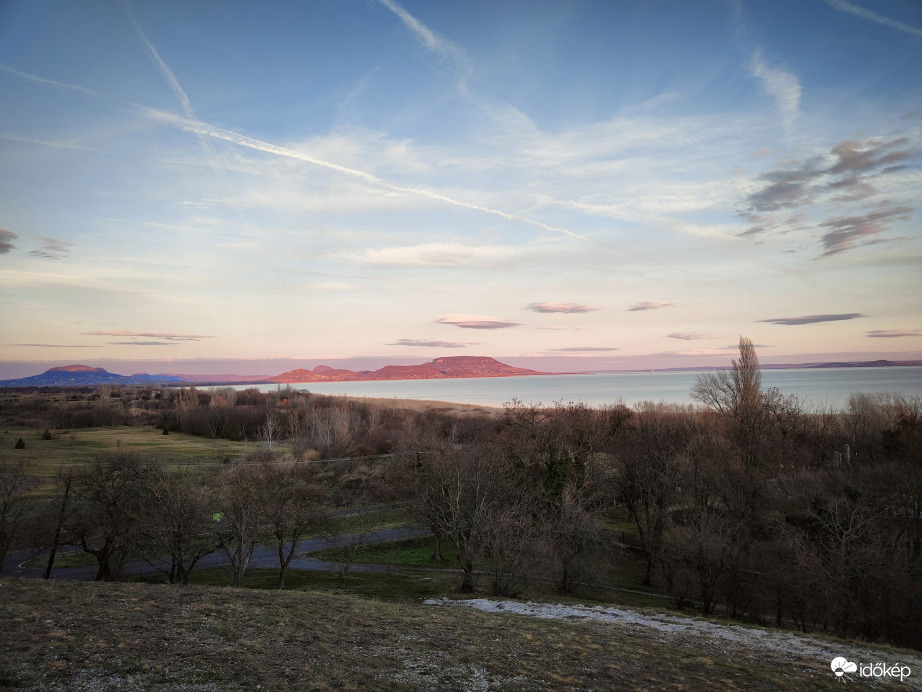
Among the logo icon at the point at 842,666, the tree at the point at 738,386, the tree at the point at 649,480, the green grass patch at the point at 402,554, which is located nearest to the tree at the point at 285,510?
the green grass patch at the point at 402,554

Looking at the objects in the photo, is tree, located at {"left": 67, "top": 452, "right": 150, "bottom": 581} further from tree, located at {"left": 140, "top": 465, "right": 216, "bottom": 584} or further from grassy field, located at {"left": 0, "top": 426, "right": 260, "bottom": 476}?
grassy field, located at {"left": 0, "top": 426, "right": 260, "bottom": 476}

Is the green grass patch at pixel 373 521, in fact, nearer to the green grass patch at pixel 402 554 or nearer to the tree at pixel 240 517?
the green grass patch at pixel 402 554

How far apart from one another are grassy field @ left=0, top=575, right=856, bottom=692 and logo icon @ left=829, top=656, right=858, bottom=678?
306 millimetres

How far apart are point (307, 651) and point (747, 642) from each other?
43.6 ft

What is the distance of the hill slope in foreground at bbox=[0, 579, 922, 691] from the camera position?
9.23m

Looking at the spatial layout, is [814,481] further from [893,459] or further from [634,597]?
[634,597]

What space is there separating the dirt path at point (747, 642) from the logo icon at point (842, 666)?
0.13m

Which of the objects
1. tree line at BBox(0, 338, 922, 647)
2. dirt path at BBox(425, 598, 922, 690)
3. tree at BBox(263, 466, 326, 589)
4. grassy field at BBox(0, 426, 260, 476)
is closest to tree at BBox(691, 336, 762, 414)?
tree line at BBox(0, 338, 922, 647)

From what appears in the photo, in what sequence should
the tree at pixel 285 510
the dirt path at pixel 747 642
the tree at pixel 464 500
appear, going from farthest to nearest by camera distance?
the tree at pixel 285 510 → the tree at pixel 464 500 → the dirt path at pixel 747 642

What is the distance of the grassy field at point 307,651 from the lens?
9.15 meters

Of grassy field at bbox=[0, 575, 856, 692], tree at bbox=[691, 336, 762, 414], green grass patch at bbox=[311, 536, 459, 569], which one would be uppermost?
tree at bbox=[691, 336, 762, 414]

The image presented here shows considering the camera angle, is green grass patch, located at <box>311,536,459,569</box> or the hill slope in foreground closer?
the hill slope in foreground

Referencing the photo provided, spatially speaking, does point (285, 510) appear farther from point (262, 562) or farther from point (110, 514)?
point (262, 562)

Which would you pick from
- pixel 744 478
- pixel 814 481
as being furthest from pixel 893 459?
pixel 744 478
